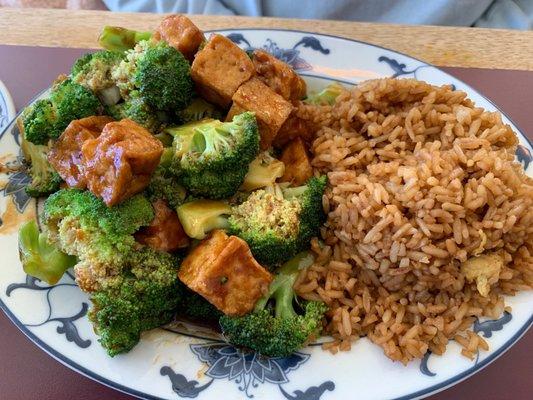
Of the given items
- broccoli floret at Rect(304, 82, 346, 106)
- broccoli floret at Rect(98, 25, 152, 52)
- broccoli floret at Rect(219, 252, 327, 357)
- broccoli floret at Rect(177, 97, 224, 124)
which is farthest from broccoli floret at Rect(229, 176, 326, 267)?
broccoli floret at Rect(98, 25, 152, 52)

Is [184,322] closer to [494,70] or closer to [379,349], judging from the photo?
[379,349]

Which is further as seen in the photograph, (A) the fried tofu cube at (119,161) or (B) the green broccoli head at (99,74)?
(B) the green broccoli head at (99,74)

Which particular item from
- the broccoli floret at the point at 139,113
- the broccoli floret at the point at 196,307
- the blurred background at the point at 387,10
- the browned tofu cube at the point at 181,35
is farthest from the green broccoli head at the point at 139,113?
the blurred background at the point at 387,10

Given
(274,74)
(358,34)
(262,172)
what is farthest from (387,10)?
(262,172)

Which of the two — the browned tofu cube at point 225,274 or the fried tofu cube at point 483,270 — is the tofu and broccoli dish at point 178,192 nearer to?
the browned tofu cube at point 225,274

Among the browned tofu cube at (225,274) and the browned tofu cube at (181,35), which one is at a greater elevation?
the browned tofu cube at (181,35)

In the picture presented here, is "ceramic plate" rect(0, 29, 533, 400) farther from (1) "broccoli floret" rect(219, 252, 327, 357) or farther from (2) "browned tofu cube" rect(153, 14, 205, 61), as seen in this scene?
(2) "browned tofu cube" rect(153, 14, 205, 61)
